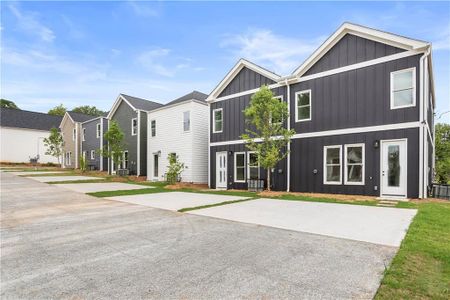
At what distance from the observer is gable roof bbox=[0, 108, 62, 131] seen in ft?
108

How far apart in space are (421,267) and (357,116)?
30.2ft

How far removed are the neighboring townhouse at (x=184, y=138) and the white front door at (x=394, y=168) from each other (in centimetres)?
1191

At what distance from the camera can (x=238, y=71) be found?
16.0 meters

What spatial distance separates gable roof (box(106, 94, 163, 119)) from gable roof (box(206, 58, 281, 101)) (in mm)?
9268

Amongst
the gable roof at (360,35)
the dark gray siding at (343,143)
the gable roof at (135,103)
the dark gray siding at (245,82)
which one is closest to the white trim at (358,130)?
the dark gray siding at (343,143)

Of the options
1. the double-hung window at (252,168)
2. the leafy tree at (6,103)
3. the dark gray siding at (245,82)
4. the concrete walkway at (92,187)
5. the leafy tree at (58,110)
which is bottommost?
the concrete walkway at (92,187)

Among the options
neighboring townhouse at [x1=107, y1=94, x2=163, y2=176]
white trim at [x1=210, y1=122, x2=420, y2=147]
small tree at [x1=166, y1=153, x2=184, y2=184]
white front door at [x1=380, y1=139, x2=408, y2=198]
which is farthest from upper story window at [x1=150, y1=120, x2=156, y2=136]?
white front door at [x1=380, y1=139, x2=408, y2=198]

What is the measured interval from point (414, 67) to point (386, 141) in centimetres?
310

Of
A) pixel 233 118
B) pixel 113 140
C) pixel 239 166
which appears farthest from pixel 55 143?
pixel 239 166

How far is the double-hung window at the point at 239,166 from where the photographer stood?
50.6ft

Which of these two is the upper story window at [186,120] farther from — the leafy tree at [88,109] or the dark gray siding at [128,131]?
the leafy tree at [88,109]

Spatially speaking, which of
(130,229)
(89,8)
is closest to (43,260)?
(130,229)

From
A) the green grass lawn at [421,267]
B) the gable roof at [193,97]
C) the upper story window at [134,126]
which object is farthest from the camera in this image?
the upper story window at [134,126]

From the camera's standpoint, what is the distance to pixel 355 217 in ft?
22.1
